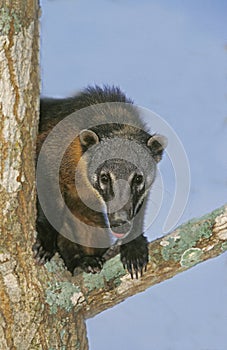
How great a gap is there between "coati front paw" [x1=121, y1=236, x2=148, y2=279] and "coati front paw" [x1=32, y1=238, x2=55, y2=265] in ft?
1.53

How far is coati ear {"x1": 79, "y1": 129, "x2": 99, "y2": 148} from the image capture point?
165 inches

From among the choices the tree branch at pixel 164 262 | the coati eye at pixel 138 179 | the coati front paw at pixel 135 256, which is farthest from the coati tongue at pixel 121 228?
the coati eye at pixel 138 179

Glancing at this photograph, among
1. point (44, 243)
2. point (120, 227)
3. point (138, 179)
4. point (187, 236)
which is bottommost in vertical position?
point (187, 236)

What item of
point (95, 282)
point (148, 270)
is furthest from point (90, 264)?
point (148, 270)

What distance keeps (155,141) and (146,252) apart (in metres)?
0.87

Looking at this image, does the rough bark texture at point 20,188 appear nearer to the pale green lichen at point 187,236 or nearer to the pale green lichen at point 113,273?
the pale green lichen at point 113,273

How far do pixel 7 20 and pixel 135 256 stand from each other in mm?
1604

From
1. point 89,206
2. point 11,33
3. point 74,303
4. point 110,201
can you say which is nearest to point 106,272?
point 74,303

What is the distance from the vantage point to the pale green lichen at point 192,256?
344 centimetres

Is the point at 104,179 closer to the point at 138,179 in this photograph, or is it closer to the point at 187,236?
the point at 138,179

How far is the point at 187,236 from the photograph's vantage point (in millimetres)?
3447

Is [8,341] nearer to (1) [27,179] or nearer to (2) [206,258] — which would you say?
(1) [27,179]

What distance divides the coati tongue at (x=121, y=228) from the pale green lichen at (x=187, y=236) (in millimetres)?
393

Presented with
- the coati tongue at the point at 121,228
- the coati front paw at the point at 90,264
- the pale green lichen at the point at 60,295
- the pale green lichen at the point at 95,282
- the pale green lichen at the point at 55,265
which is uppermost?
the coati tongue at the point at 121,228
